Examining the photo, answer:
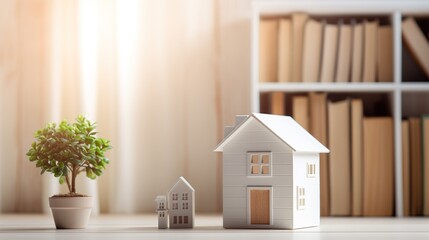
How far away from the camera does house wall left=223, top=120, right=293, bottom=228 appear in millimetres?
2014

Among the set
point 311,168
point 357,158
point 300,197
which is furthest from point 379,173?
point 300,197

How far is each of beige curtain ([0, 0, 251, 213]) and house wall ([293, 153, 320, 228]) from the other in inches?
41.3

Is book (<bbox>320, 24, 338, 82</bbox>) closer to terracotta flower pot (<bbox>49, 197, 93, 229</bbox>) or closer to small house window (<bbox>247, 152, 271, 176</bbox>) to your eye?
small house window (<bbox>247, 152, 271, 176</bbox>)

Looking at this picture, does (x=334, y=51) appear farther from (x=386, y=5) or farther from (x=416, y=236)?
(x=416, y=236)

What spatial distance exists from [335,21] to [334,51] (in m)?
0.22

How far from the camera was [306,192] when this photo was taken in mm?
2092

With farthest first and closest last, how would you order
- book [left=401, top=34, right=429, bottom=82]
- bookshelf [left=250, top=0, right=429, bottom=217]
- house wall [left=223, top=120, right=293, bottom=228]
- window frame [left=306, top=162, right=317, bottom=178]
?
book [left=401, top=34, right=429, bottom=82] < bookshelf [left=250, top=0, right=429, bottom=217] < window frame [left=306, top=162, right=317, bottom=178] < house wall [left=223, top=120, right=293, bottom=228]

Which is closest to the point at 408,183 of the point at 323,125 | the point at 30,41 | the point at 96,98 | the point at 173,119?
the point at 323,125

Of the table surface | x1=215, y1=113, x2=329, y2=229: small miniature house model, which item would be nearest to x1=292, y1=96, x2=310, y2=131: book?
the table surface

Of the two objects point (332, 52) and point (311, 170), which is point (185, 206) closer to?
point (311, 170)

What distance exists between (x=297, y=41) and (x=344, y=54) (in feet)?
0.57

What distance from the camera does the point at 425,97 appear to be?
3141 mm

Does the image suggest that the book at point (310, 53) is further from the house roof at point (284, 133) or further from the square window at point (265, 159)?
the square window at point (265, 159)

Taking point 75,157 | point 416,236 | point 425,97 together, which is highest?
point 425,97
